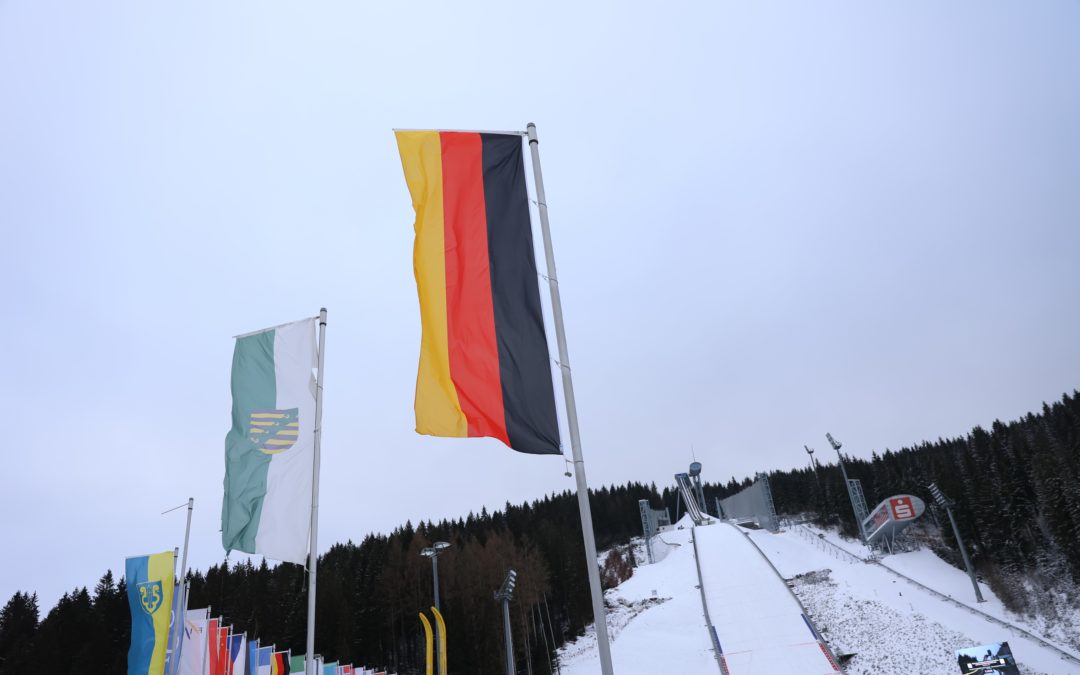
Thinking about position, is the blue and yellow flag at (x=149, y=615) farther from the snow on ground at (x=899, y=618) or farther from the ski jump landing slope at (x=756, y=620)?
the snow on ground at (x=899, y=618)

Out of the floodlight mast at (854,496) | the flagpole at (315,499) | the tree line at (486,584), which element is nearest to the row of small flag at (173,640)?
the flagpole at (315,499)

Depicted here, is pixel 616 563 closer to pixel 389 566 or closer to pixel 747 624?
pixel 389 566

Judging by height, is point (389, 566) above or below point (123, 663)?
above

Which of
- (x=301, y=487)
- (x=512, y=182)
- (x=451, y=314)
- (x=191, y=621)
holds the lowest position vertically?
(x=191, y=621)

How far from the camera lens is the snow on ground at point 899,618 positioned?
23031 mm

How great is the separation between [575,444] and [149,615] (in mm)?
15424

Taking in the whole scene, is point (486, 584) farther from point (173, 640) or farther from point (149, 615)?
point (149, 615)

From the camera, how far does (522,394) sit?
7.29 meters

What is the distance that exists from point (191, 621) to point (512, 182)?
20.8 meters

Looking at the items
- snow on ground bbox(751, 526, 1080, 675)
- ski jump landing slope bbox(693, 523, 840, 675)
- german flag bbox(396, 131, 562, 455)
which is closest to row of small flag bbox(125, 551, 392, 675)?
german flag bbox(396, 131, 562, 455)

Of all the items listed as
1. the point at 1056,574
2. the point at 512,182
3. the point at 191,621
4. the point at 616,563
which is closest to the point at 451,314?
the point at 512,182

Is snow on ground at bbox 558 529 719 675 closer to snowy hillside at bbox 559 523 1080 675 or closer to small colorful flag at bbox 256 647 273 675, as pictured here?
snowy hillside at bbox 559 523 1080 675

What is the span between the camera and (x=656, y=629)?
111ft

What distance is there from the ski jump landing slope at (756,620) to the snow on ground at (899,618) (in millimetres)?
1077
